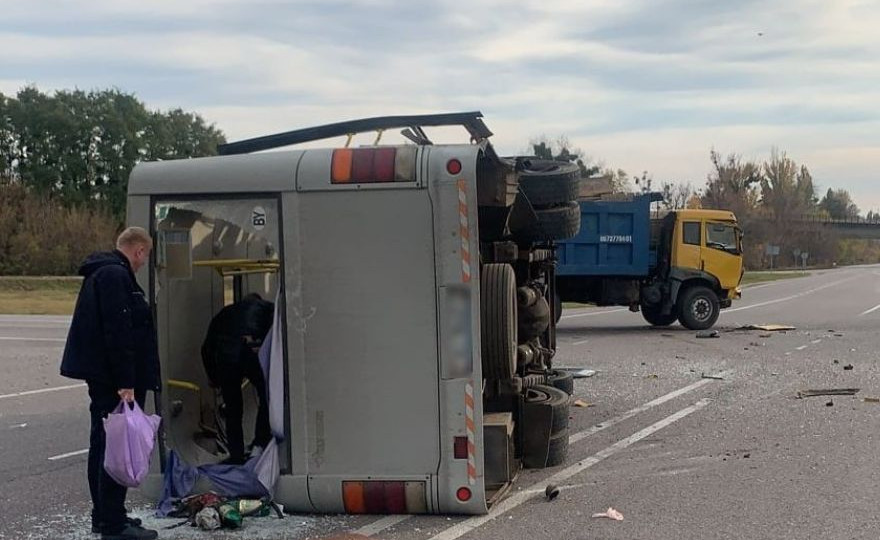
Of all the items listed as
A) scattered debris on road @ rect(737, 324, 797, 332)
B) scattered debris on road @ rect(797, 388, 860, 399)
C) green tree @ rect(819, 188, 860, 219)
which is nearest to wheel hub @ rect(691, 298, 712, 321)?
scattered debris on road @ rect(737, 324, 797, 332)

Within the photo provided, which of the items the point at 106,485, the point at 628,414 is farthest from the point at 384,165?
the point at 628,414

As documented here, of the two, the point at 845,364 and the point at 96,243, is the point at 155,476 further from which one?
A: the point at 96,243

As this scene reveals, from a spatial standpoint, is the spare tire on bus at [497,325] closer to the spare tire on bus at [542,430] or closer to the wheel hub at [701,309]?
the spare tire on bus at [542,430]

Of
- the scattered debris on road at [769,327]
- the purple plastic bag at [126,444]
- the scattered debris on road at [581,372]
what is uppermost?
the purple plastic bag at [126,444]

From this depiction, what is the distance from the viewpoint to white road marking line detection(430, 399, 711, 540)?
5.80 m

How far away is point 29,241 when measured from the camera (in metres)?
51.4

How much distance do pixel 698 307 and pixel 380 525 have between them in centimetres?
1626

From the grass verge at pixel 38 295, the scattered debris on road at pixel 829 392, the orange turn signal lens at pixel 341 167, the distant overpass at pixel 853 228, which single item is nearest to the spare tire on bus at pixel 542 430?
the orange turn signal lens at pixel 341 167

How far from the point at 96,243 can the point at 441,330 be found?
50.3 meters

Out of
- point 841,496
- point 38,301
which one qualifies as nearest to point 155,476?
point 841,496

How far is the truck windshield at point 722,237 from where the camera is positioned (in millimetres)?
21188

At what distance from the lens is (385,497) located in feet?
19.7

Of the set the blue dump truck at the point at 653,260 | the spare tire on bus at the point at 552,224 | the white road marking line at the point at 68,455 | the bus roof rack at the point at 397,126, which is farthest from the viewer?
the blue dump truck at the point at 653,260

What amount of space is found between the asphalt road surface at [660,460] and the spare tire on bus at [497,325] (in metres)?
0.92
